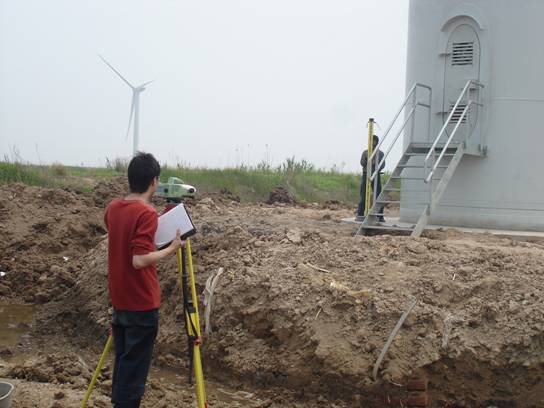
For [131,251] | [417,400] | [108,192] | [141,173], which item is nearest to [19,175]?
[108,192]

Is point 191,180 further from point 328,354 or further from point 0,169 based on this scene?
point 328,354

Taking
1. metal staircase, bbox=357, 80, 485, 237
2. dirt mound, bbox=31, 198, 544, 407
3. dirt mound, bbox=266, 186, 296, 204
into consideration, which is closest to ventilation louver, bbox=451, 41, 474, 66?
metal staircase, bbox=357, 80, 485, 237

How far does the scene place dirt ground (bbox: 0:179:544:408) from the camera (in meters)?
7.12

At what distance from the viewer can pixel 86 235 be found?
→ 43.1ft

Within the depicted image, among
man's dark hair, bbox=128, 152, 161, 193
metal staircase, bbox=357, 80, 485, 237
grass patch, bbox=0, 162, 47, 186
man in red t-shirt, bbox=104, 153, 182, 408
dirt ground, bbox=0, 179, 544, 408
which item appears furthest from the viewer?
grass patch, bbox=0, 162, 47, 186

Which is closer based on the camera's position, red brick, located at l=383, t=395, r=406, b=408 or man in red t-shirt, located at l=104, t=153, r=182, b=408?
man in red t-shirt, located at l=104, t=153, r=182, b=408

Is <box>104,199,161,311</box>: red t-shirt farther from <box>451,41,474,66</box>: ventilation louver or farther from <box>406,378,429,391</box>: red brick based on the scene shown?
<box>451,41,474,66</box>: ventilation louver

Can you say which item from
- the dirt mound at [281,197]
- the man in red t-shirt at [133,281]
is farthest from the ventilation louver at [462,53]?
the man in red t-shirt at [133,281]

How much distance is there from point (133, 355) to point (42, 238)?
27.0 feet

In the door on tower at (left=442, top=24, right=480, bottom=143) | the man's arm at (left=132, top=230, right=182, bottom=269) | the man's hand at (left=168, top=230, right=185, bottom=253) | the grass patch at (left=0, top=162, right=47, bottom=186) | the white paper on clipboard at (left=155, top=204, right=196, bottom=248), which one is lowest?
the man's arm at (left=132, top=230, right=182, bottom=269)

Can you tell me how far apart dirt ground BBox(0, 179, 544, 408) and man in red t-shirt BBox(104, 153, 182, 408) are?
1467 millimetres

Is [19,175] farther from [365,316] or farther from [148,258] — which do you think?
[148,258]

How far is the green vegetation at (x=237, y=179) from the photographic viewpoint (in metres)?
18.8

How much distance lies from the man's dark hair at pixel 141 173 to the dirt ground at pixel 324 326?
2344mm
